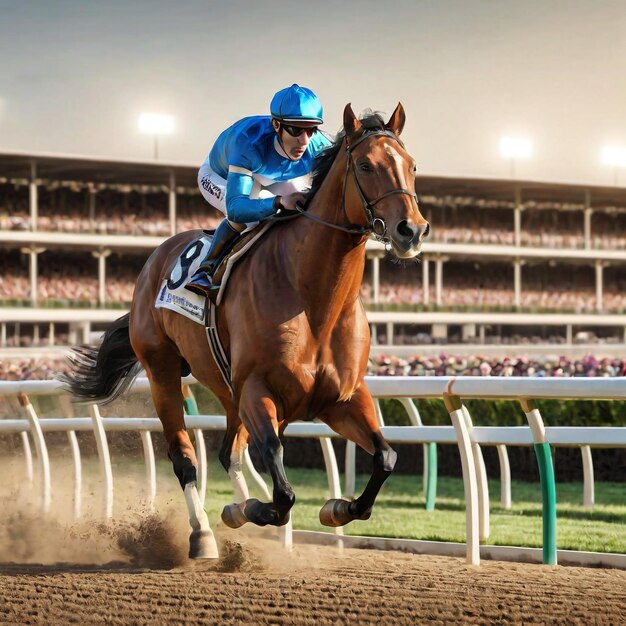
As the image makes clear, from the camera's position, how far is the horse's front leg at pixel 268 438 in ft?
12.8

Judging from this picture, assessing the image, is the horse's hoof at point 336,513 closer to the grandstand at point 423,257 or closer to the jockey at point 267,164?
the jockey at point 267,164

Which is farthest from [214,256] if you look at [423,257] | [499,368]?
[423,257]

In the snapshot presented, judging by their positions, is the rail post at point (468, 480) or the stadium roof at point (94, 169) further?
the stadium roof at point (94, 169)

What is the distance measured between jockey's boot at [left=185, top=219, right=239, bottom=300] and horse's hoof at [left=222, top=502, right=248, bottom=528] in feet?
2.51

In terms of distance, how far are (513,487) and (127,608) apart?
239 inches

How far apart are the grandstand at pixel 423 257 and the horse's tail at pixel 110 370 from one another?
25226 millimetres

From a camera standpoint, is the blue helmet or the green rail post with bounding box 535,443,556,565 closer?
the blue helmet

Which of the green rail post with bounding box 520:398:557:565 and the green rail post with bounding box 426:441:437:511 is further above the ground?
the green rail post with bounding box 520:398:557:565

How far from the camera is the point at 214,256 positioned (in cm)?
457

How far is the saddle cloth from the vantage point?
4352 mm

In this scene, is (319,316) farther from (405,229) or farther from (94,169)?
(94,169)

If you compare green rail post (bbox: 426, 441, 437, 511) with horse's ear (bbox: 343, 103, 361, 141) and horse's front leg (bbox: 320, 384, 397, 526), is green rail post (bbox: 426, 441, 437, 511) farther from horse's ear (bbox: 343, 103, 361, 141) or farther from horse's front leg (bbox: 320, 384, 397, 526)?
horse's ear (bbox: 343, 103, 361, 141)

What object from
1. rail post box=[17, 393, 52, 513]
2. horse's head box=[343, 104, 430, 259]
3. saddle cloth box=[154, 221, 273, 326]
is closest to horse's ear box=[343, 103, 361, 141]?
horse's head box=[343, 104, 430, 259]

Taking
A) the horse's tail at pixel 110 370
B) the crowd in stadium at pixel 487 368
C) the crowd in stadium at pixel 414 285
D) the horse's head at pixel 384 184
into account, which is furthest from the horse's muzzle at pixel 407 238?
the crowd in stadium at pixel 414 285
